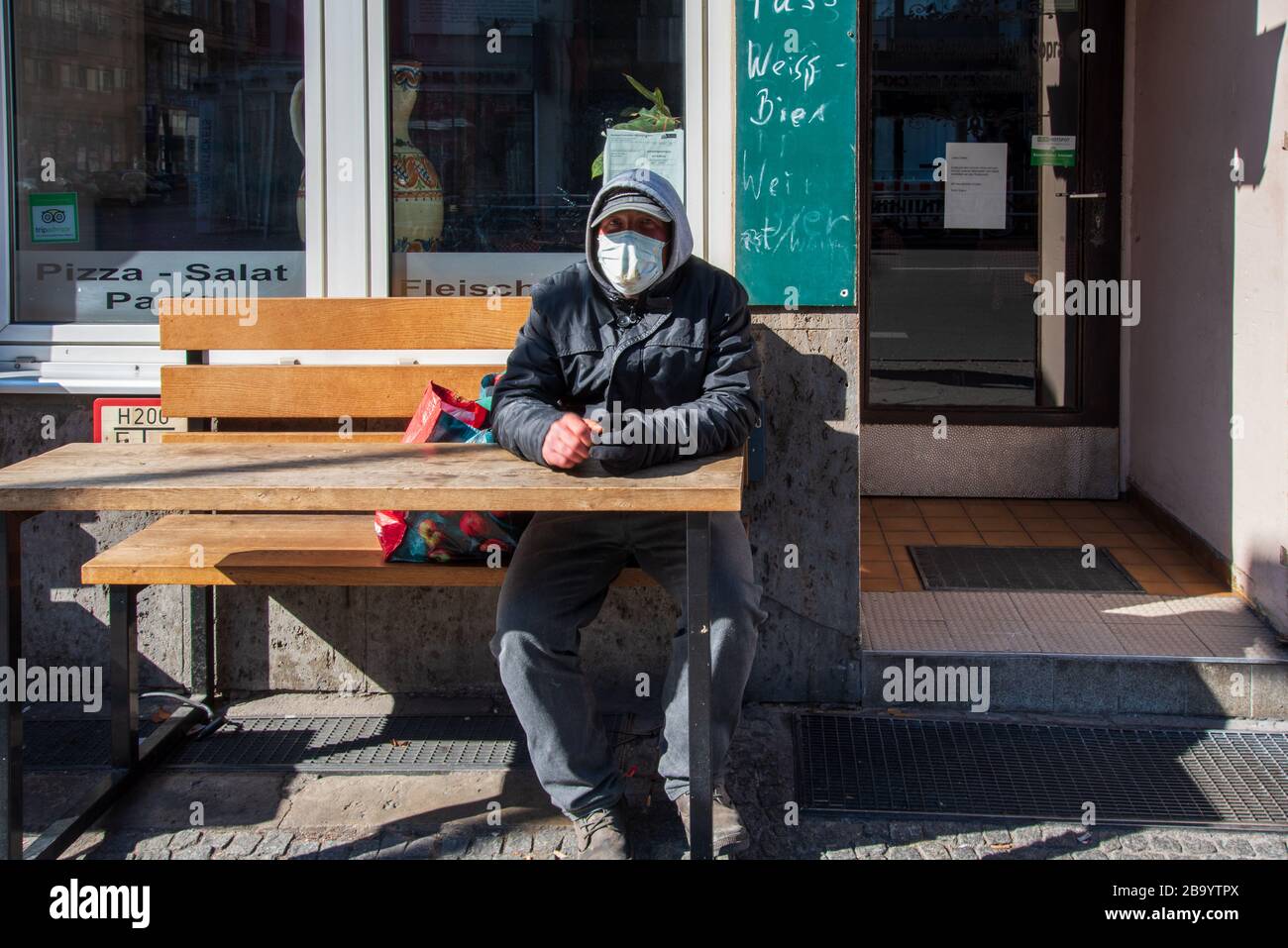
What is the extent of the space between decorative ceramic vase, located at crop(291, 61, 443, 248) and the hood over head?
115 centimetres

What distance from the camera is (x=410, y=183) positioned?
4551 millimetres

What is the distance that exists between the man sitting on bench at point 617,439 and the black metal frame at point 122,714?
0.64 ft

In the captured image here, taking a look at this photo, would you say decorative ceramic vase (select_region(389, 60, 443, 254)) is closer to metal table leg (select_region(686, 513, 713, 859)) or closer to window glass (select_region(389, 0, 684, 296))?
window glass (select_region(389, 0, 684, 296))

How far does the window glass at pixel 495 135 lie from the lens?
4.50 metres

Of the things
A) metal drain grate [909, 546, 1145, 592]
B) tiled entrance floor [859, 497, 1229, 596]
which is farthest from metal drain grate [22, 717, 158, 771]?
metal drain grate [909, 546, 1145, 592]

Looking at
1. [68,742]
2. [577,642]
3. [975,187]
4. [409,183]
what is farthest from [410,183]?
[975,187]

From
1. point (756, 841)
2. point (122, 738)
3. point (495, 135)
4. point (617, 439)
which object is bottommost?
point (756, 841)

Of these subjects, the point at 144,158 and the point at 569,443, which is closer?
the point at 569,443

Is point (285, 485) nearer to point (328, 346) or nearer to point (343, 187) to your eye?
point (328, 346)

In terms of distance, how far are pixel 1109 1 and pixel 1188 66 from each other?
2.83 feet

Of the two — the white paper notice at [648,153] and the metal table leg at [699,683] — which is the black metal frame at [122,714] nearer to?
the metal table leg at [699,683]

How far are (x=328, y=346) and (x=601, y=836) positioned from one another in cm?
176

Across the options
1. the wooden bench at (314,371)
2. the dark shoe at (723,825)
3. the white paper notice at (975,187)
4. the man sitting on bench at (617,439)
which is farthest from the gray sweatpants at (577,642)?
the white paper notice at (975,187)
